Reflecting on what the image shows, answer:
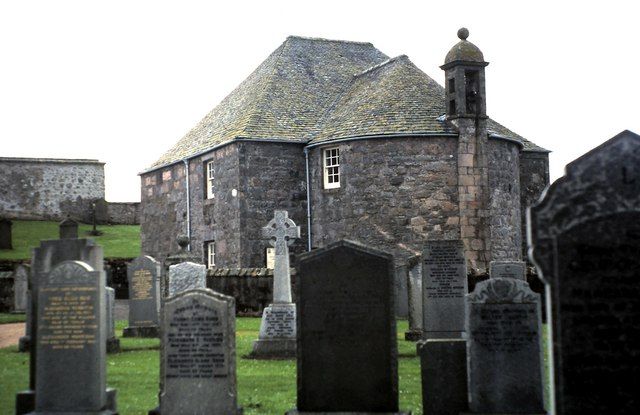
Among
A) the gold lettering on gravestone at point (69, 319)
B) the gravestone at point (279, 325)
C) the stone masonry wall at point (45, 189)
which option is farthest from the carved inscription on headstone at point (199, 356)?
the stone masonry wall at point (45, 189)

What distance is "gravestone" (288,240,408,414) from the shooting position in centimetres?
850

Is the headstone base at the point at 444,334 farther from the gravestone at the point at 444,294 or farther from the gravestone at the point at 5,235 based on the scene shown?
the gravestone at the point at 5,235

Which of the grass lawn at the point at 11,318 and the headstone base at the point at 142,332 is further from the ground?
the grass lawn at the point at 11,318

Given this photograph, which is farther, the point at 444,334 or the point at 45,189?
the point at 45,189

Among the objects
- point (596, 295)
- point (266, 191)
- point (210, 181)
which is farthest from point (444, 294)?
point (210, 181)

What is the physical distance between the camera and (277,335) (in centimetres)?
1552

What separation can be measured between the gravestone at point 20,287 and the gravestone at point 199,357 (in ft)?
56.2

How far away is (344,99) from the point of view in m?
32.6

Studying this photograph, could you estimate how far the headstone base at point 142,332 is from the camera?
19.0 metres

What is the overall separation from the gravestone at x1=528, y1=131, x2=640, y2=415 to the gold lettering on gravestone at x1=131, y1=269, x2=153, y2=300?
1481 cm

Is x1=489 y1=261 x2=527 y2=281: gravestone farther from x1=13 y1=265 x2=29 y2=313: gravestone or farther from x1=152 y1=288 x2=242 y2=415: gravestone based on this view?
x1=13 y1=265 x2=29 y2=313: gravestone

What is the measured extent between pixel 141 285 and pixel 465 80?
13.7 metres

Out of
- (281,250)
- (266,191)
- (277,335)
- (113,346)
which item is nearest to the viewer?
(277,335)

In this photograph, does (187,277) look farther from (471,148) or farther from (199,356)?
(471,148)
